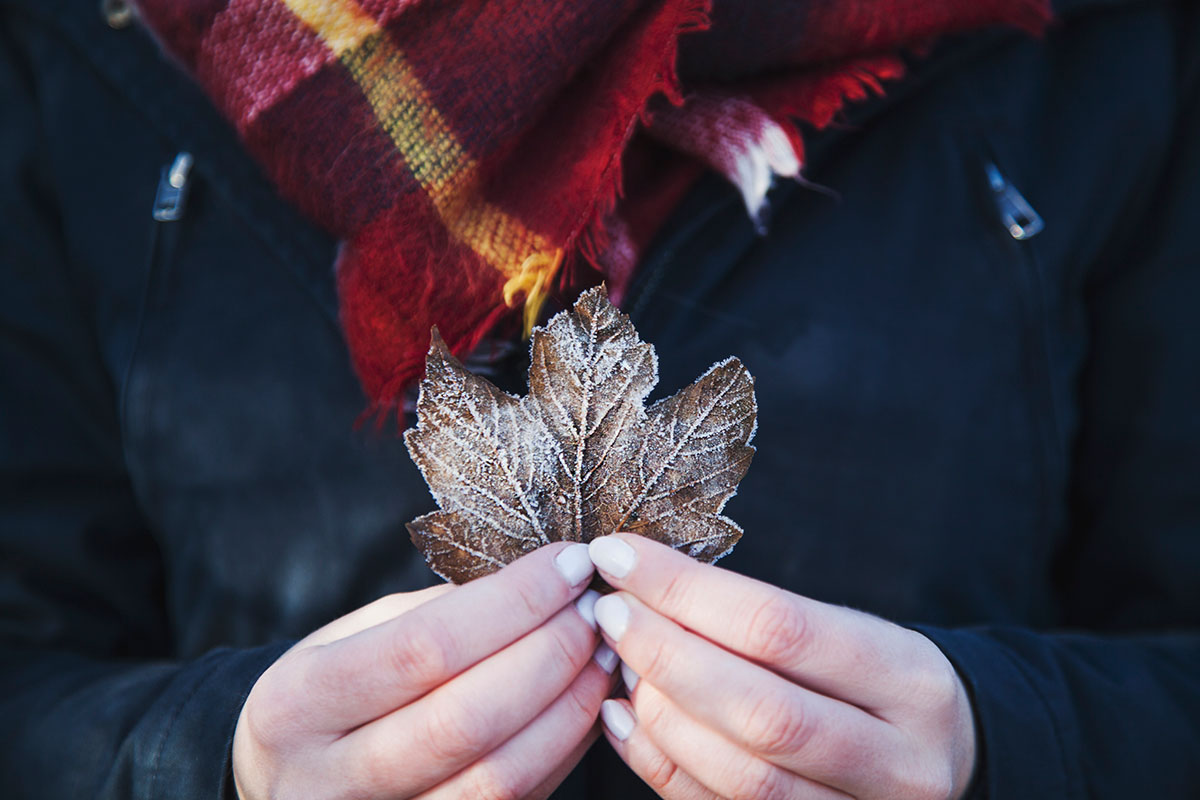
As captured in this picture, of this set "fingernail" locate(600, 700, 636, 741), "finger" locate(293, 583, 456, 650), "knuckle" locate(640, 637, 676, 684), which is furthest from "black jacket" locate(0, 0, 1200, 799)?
"knuckle" locate(640, 637, 676, 684)

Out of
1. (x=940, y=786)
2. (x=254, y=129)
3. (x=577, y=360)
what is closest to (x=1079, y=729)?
(x=940, y=786)

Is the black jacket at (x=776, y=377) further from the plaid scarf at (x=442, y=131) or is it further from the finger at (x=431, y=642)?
the finger at (x=431, y=642)

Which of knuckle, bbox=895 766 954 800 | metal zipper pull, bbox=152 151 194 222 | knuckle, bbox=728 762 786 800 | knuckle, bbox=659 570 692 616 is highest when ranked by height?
metal zipper pull, bbox=152 151 194 222

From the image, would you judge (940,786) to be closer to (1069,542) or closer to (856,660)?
(856,660)

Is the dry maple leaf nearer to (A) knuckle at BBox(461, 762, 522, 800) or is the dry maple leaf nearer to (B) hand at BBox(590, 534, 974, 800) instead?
(B) hand at BBox(590, 534, 974, 800)

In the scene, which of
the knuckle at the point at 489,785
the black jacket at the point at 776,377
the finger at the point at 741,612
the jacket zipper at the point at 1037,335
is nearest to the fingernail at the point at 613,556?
the finger at the point at 741,612

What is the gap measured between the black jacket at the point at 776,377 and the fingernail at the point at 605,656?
0.27 metres

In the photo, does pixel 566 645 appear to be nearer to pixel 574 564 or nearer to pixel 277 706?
pixel 574 564

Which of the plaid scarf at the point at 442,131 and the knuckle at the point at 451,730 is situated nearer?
the knuckle at the point at 451,730

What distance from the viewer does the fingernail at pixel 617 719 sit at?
2.73ft

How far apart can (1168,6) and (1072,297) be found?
464 mm

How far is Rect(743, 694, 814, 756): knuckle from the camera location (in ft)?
2.49

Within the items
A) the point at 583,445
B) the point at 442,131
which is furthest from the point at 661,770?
the point at 442,131

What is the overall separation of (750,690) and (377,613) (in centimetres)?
41
